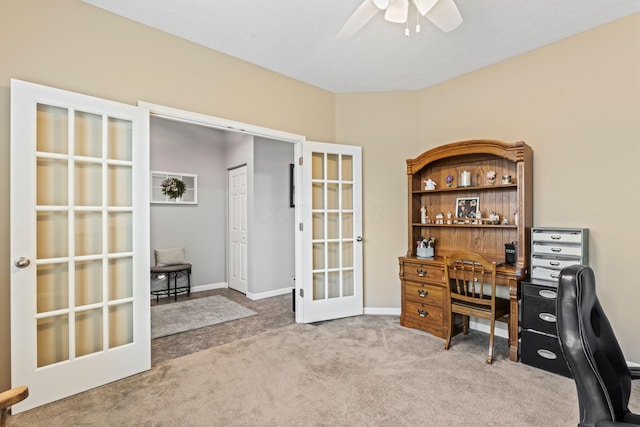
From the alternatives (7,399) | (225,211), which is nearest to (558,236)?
(7,399)

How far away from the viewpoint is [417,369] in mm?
2541

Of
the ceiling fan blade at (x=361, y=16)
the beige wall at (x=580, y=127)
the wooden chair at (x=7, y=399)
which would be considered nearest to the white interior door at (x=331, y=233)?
the beige wall at (x=580, y=127)

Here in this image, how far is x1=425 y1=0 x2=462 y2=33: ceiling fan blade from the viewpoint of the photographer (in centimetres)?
190

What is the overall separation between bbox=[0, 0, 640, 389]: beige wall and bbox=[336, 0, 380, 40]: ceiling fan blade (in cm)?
143

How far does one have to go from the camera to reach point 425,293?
3344 millimetres

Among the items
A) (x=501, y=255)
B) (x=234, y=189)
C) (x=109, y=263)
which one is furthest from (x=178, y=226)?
(x=501, y=255)

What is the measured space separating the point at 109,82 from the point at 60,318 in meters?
1.74

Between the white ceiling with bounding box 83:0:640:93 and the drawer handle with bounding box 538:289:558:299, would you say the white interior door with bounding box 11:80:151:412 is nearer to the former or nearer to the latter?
the white ceiling with bounding box 83:0:640:93

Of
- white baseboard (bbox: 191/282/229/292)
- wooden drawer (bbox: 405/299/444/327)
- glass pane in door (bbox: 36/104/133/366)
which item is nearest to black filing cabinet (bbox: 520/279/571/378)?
wooden drawer (bbox: 405/299/444/327)

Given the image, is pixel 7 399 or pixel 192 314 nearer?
pixel 7 399

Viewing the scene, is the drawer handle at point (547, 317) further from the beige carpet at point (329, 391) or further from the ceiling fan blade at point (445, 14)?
the ceiling fan blade at point (445, 14)

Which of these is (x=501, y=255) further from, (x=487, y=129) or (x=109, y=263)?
(x=109, y=263)

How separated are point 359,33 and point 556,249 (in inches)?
95.2

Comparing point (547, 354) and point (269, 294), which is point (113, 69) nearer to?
point (269, 294)
